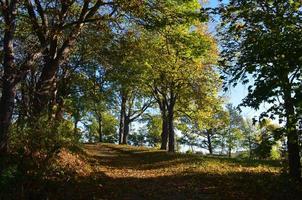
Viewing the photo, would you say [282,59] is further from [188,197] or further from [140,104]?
[140,104]

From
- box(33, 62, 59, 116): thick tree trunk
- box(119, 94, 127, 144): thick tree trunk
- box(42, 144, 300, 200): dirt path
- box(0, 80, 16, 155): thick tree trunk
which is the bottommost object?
box(42, 144, 300, 200): dirt path

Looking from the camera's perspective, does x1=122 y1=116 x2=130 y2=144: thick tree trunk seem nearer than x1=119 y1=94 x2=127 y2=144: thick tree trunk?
No

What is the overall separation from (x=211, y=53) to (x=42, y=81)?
20387 millimetres

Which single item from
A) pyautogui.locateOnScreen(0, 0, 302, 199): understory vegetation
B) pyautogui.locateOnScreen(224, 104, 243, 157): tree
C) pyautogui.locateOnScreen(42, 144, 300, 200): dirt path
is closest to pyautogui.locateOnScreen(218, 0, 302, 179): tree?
pyautogui.locateOnScreen(0, 0, 302, 199): understory vegetation

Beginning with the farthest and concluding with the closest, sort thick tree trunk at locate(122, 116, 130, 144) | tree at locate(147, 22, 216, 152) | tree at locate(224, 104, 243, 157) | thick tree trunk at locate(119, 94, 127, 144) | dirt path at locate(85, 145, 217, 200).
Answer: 1. tree at locate(224, 104, 243, 157)
2. thick tree trunk at locate(122, 116, 130, 144)
3. thick tree trunk at locate(119, 94, 127, 144)
4. tree at locate(147, 22, 216, 152)
5. dirt path at locate(85, 145, 217, 200)

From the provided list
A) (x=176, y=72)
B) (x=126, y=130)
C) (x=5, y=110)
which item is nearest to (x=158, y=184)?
(x=5, y=110)

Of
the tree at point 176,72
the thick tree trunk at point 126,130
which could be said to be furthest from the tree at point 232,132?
the tree at point 176,72

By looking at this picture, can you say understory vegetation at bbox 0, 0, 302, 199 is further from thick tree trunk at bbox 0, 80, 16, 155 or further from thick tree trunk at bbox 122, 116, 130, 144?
thick tree trunk at bbox 122, 116, 130, 144

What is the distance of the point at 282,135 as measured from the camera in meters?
10.2

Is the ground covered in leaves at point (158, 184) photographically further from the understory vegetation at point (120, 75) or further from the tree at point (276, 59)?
the tree at point (276, 59)

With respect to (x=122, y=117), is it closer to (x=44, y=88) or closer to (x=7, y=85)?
(x=44, y=88)

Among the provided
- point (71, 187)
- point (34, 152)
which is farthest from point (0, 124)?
point (71, 187)

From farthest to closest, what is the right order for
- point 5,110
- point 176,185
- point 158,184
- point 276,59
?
point 158,184 < point 176,185 < point 5,110 < point 276,59

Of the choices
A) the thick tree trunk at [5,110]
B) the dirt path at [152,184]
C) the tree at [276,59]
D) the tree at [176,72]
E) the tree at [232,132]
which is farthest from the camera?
the tree at [232,132]
